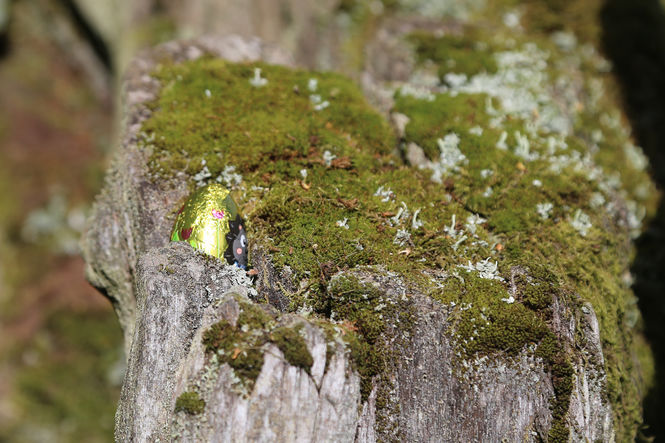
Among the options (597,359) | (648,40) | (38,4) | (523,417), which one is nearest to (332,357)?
(523,417)

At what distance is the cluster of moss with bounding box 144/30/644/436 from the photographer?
3947 mm

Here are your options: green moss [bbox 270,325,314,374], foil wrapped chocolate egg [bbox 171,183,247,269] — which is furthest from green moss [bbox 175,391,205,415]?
foil wrapped chocolate egg [bbox 171,183,247,269]

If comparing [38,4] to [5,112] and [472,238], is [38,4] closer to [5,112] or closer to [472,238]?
[5,112]

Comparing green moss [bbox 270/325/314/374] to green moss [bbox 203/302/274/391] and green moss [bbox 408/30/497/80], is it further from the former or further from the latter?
green moss [bbox 408/30/497/80]

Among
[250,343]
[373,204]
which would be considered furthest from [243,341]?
[373,204]

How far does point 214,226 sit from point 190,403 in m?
1.44

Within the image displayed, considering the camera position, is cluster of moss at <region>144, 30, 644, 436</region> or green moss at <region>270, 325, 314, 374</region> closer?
green moss at <region>270, 325, 314, 374</region>

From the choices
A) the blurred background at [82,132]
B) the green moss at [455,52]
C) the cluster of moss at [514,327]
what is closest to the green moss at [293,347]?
the cluster of moss at [514,327]

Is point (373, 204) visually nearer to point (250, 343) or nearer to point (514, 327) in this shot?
point (514, 327)

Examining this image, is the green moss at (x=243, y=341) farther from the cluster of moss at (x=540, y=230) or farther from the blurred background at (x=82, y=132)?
the blurred background at (x=82, y=132)

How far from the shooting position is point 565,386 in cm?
382

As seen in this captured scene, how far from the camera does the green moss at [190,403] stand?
11.3 feet

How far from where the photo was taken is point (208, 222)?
427cm

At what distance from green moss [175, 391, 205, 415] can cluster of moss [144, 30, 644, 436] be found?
1.10 ft
